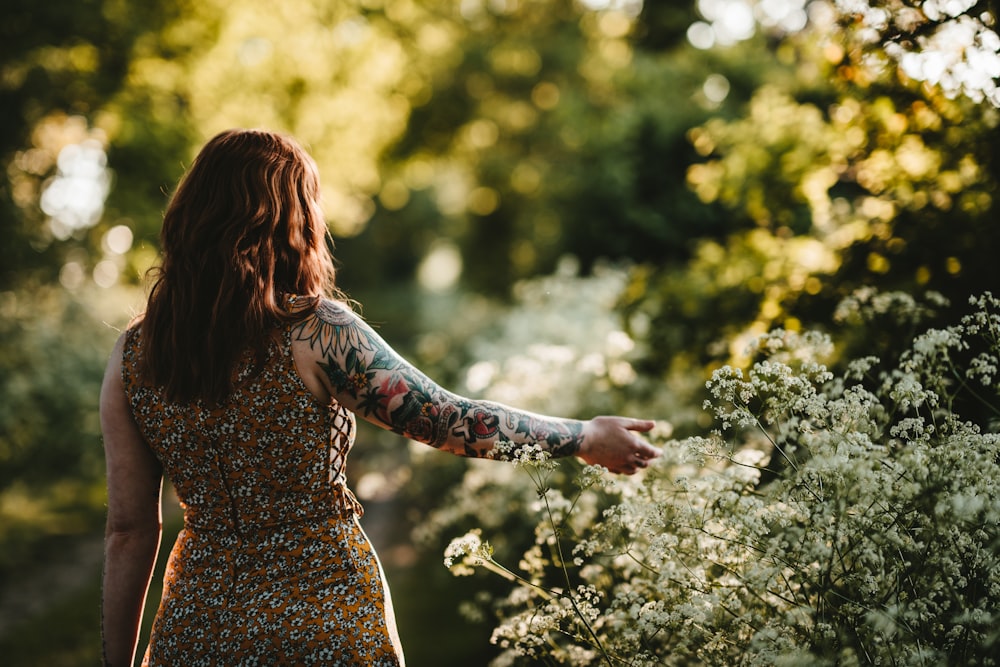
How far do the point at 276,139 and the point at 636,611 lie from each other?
1666 millimetres

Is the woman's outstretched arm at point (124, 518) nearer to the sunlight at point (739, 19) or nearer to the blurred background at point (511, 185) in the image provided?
the blurred background at point (511, 185)

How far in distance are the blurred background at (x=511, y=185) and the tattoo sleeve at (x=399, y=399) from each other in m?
1.00

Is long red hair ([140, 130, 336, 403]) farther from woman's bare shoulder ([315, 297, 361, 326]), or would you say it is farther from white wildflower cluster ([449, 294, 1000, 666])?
white wildflower cluster ([449, 294, 1000, 666])

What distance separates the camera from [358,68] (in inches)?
609

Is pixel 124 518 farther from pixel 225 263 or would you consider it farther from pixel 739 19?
pixel 739 19

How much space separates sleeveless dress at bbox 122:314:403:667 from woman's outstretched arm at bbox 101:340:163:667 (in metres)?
0.07

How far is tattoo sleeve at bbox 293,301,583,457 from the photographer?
6.49 ft

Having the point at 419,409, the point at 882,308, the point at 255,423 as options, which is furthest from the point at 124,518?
the point at 882,308

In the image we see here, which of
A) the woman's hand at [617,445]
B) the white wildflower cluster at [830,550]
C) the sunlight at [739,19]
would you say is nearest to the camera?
the white wildflower cluster at [830,550]

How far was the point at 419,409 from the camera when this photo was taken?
6.73 ft

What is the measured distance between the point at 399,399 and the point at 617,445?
0.68 meters

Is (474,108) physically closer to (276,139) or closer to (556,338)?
(556,338)

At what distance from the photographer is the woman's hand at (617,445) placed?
2.25 meters

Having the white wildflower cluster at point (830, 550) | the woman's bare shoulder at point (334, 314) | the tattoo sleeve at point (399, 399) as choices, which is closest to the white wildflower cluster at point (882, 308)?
the white wildflower cluster at point (830, 550)
